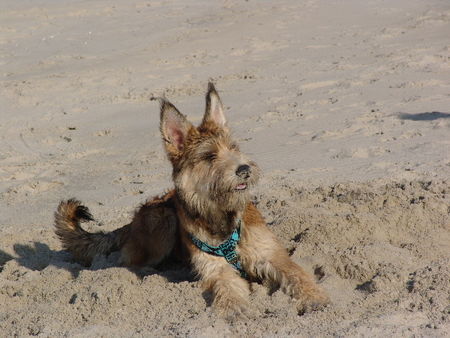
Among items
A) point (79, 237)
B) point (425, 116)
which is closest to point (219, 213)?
point (79, 237)

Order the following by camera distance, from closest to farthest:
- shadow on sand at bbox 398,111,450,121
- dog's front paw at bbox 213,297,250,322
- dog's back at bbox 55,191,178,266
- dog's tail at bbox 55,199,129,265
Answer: dog's front paw at bbox 213,297,250,322
dog's back at bbox 55,191,178,266
dog's tail at bbox 55,199,129,265
shadow on sand at bbox 398,111,450,121

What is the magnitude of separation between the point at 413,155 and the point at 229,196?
3887 millimetres

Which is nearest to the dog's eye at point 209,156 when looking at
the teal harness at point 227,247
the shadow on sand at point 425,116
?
the teal harness at point 227,247

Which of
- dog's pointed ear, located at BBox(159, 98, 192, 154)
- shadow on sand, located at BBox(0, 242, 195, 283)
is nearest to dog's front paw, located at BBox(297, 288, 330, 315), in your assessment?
shadow on sand, located at BBox(0, 242, 195, 283)

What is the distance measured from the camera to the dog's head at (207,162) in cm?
520

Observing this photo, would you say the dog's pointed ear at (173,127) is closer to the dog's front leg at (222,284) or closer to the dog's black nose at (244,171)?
the dog's black nose at (244,171)

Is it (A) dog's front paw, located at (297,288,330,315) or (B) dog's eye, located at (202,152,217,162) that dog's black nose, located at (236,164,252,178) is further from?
(A) dog's front paw, located at (297,288,330,315)

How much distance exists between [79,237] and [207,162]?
1998 millimetres

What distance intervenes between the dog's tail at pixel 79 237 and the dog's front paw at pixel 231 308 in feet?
6.21

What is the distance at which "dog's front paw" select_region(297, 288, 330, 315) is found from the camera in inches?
194

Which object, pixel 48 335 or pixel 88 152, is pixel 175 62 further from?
pixel 48 335

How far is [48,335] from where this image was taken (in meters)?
4.91

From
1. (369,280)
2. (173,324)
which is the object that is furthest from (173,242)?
(369,280)

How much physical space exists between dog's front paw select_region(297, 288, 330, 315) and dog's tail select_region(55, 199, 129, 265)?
2.25m
